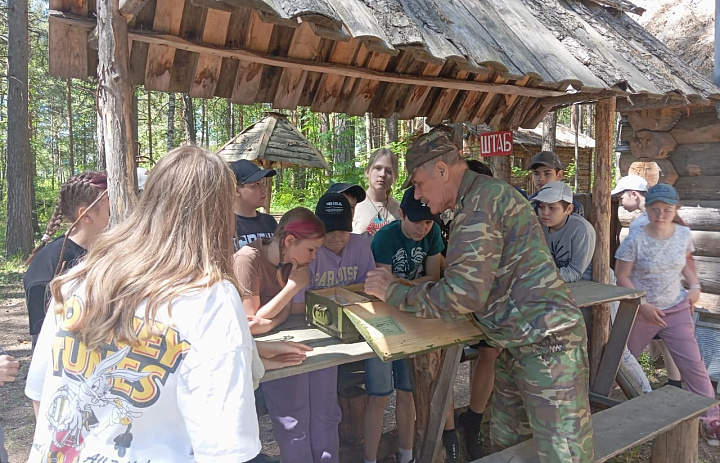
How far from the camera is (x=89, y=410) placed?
4.50 ft

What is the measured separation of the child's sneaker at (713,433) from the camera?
446 centimetres

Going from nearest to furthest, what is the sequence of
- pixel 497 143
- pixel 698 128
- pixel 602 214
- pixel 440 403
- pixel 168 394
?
pixel 168 394 < pixel 440 403 < pixel 602 214 < pixel 497 143 < pixel 698 128

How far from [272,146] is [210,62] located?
5.01m

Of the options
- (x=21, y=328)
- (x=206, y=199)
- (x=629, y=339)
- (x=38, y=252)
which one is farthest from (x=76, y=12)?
(x=21, y=328)

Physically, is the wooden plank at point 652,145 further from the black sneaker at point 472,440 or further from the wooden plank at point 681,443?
the black sneaker at point 472,440

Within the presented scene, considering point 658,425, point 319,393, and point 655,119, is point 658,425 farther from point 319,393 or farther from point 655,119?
point 655,119

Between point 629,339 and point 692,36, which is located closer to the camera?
point 629,339

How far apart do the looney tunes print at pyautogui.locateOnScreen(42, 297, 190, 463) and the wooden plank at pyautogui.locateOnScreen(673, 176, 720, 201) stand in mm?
6364

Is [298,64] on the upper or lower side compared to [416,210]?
upper

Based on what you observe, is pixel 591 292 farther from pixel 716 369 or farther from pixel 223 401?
pixel 223 401

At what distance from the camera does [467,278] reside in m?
2.37

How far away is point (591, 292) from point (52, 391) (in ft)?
11.9

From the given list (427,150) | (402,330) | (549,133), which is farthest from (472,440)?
(549,133)

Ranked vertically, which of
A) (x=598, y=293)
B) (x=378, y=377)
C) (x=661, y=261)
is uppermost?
(x=661, y=261)
